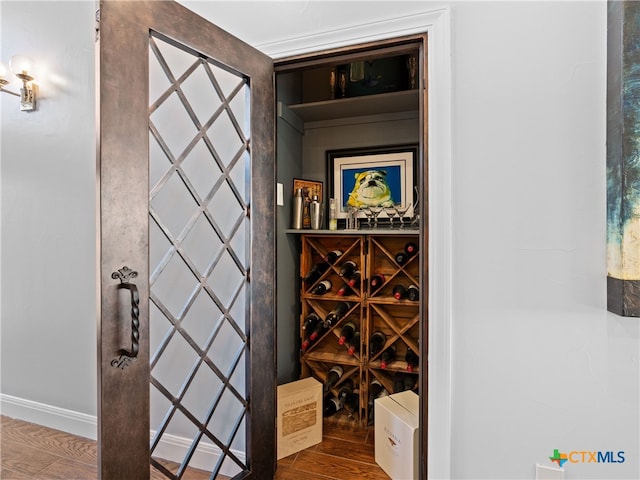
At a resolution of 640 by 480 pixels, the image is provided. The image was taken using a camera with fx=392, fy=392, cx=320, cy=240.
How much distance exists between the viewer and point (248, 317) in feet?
5.32

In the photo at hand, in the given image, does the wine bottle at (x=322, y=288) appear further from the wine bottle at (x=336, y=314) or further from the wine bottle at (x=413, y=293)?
the wine bottle at (x=413, y=293)

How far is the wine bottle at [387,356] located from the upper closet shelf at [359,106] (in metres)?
1.54

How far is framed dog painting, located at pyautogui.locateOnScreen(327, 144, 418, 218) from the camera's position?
2.62 m

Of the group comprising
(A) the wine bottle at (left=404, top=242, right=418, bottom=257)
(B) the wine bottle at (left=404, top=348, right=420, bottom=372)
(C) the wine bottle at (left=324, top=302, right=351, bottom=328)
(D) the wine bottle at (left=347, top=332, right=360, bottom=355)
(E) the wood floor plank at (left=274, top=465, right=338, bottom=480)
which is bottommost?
(E) the wood floor plank at (left=274, top=465, right=338, bottom=480)

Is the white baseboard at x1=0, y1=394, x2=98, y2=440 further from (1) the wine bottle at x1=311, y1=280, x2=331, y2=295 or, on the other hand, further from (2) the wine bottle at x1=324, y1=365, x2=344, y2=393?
(1) the wine bottle at x1=311, y1=280, x2=331, y2=295

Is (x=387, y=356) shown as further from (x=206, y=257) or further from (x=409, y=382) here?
(x=206, y=257)

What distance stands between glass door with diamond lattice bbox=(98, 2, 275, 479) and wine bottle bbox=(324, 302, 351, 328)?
0.86 metres

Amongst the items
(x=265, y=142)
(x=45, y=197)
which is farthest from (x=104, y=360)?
(x=45, y=197)

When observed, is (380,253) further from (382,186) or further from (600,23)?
(600,23)

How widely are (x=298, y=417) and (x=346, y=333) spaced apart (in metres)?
0.61

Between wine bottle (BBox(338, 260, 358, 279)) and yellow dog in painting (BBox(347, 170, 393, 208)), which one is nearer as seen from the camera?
wine bottle (BBox(338, 260, 358, 279))

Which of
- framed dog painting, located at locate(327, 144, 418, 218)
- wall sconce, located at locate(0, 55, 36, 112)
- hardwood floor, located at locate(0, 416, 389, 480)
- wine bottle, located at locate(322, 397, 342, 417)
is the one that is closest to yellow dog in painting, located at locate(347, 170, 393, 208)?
framed dog painting, located at locate(327, 144, 418, 218)

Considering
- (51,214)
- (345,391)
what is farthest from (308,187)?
(51,214)

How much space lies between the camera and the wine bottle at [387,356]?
2.40 meters
